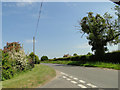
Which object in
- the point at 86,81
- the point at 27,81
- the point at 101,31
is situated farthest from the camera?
the point at 101,31

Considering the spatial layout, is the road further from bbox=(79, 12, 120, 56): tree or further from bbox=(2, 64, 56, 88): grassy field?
bbox=(79, 12, 120, 56): tree

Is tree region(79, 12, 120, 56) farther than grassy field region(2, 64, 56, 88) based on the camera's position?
Yes

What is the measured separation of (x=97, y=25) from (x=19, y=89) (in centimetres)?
2730

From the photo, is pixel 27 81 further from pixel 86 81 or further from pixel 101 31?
pixel 101 31

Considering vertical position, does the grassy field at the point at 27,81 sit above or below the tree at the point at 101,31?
below

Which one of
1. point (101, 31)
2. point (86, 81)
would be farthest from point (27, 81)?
point (101, 31)

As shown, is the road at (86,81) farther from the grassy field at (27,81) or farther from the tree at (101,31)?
the tree at (101,31)

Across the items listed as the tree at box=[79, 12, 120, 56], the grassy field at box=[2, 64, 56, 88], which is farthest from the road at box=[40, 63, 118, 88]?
the tree at box=[79, 12, 120, 56]

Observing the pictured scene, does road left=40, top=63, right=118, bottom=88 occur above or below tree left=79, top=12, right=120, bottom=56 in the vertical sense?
below

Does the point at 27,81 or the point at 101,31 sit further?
the point at 101,31

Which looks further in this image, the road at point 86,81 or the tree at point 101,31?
the tree at point 101,31

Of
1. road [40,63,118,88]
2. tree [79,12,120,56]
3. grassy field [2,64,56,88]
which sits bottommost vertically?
road [40,63,118,88]

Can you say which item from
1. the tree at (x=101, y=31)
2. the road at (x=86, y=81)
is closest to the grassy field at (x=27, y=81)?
the road at (x=86, y=81)

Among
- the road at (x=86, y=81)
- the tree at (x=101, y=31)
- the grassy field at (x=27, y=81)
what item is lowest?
the road at (x=86, y=81)
